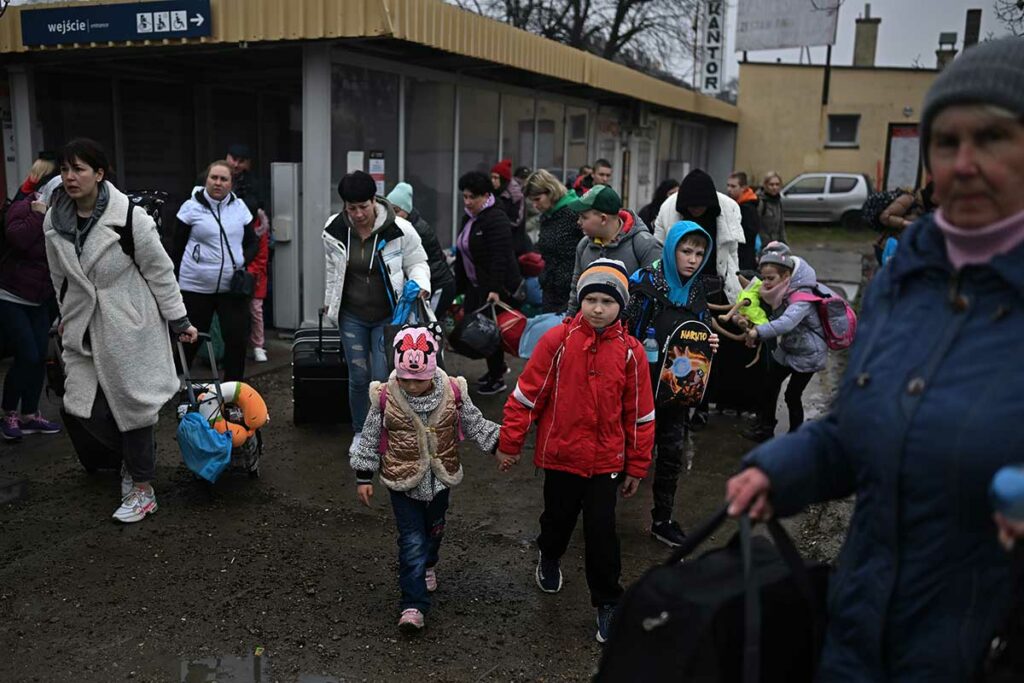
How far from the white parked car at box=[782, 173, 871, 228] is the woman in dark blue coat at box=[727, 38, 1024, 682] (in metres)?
25.6

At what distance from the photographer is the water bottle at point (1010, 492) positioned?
1524mm

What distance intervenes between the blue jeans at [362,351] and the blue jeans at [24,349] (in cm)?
205

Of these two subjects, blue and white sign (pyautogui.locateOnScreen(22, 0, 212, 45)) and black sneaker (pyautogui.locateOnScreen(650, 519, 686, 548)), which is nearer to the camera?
black sneaker (pyautogui.locateOnScreen(650, 519, 686, 548))

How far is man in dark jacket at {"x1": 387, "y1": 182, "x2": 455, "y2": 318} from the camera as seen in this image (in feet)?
24.0

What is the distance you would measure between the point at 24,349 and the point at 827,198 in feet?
78.8

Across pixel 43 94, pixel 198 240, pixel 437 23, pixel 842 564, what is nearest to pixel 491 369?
pixel 198 240

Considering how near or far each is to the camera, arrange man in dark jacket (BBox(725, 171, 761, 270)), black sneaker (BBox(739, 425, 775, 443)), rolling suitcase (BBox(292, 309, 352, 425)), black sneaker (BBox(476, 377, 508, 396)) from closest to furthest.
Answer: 1. rolling suitcase (BBox(292, 309, 352, 425))
2. black sneaker (BBox(739, 425, 775, 443))
3. black sneaker (BBox(476, 377, 508, 396))
4. man in dark jacket (BBox(725, 171, 761, 270))

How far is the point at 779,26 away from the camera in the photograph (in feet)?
95.7

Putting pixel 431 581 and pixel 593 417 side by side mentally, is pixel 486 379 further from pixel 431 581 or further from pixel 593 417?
pixel 593 417

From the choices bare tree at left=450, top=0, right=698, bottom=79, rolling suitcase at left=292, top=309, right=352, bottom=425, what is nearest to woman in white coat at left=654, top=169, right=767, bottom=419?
rolling suitcase at left=292, top=309, right=352, bottom=425

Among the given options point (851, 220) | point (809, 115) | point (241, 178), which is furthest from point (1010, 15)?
point (809, 115)

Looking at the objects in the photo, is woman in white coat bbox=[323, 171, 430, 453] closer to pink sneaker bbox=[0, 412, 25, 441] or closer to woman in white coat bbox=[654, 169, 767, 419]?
woman in white coat bbox=[654, 169, 767, 419]

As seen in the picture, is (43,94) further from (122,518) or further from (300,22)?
(122,518)

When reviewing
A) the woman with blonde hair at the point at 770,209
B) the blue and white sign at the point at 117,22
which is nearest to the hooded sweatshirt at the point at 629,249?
the blue and white sign at the point at 117,22
